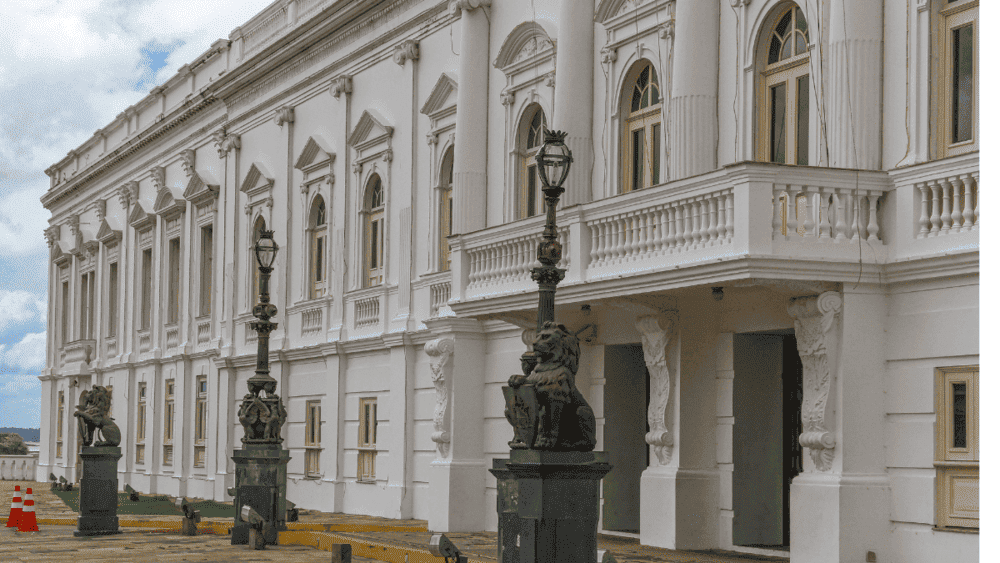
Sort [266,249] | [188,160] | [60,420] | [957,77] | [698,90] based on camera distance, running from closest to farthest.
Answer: [957,77]
[698,90]
[266,249]
[188,160]
[60,420]

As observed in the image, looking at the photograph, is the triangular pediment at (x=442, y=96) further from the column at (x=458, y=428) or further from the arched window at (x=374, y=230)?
the column at (x=458, y=428)

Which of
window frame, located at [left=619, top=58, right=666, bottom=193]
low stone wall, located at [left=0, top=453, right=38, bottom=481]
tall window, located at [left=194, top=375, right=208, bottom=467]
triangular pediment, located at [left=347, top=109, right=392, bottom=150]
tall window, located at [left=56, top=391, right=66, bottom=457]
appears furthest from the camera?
low stone wall, located at [left=0, top=453, right=38, bottom=481]

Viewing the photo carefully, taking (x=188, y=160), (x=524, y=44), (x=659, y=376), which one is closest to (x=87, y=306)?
(x=188, y=160)

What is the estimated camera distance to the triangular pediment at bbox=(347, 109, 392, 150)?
25562 millimetres

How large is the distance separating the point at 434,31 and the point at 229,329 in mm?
11670

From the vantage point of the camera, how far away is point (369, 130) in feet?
86.0

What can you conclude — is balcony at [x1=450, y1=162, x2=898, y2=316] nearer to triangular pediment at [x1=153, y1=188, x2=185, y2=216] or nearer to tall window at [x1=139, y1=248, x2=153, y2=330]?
triangular pediment at [x1=153, y1=188, x2=185, y2=216]

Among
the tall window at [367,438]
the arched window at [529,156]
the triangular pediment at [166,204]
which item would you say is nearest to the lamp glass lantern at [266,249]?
the arched window at [529,156]

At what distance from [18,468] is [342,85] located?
3226 centimetres

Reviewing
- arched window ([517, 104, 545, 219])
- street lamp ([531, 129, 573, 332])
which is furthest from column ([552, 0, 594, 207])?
street lamp ([531, 129, 573, 332])

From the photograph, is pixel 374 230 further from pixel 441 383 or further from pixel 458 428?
pixel 458 428

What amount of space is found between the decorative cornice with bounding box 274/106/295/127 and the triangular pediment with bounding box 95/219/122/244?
14.6 meters

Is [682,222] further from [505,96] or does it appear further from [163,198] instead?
[163,198]

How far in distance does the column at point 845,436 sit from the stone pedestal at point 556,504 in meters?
4.78
